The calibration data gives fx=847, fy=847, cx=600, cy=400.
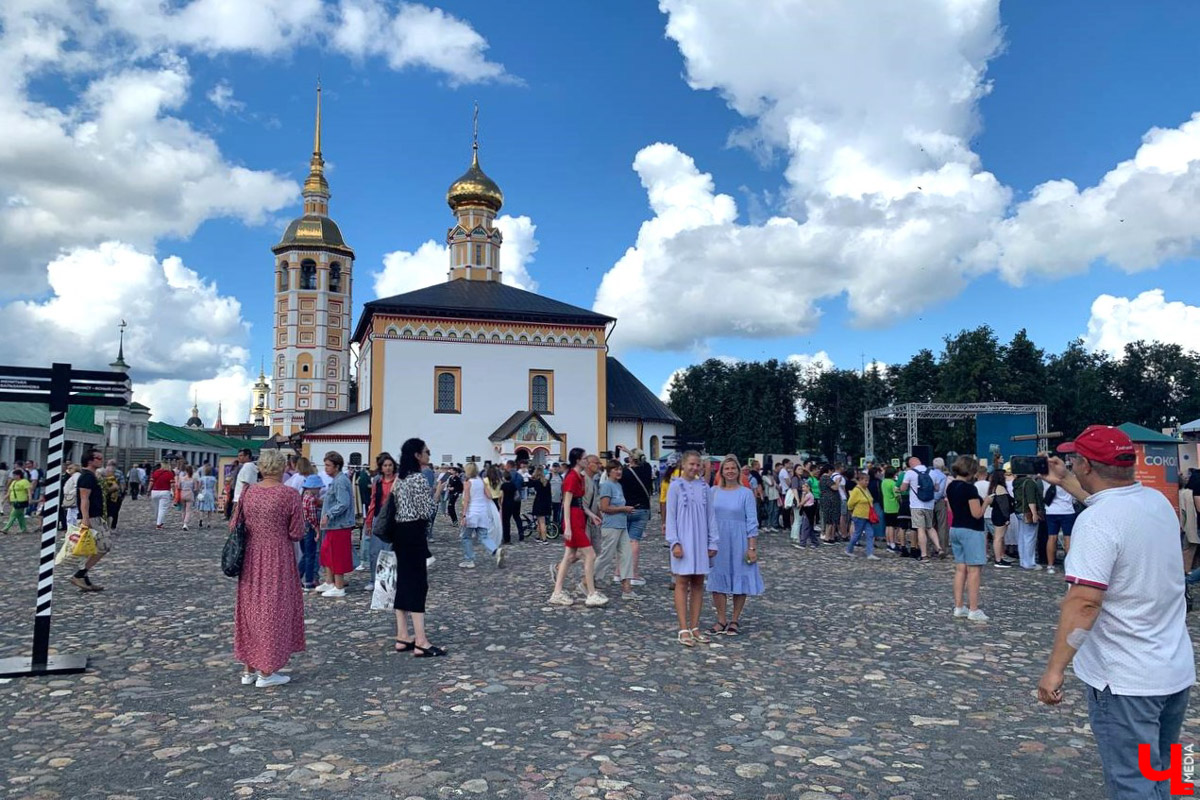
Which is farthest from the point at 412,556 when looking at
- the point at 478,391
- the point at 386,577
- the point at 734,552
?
the point at 478,391

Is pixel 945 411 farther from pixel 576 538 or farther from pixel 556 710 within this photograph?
pixel 556 710

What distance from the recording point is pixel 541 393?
48.3 m

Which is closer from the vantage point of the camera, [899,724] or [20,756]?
[20,756]

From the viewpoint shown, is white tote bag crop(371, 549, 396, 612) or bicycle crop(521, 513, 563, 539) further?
bicycle crop(521, 513, 563, 539)

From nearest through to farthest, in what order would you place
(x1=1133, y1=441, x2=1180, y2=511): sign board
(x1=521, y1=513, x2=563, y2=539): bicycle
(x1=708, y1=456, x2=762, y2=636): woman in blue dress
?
1. (x1=708, y1=456, x2=762, y2=636): woman in blue dress
2. (x1=1133, y1=441, x2=1180, y2=511): sign board
3. (x1=521, y1=513, x2=563, y2=539): bicycle

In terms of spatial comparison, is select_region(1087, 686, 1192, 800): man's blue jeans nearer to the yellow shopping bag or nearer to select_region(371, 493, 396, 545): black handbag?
select_region(371, 493, 396, 545): black handbag

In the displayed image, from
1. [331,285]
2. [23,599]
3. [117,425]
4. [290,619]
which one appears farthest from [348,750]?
[117,425]

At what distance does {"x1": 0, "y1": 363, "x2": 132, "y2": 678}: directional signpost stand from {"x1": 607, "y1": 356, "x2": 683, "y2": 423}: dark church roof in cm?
4512

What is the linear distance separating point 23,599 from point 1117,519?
1132cm

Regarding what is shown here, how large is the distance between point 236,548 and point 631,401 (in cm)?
4800

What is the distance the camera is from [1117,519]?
292cm

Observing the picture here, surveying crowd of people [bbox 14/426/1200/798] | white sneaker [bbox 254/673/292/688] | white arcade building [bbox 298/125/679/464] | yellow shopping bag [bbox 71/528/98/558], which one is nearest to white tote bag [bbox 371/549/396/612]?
crowd of people [bbox 14/426/1200/798]

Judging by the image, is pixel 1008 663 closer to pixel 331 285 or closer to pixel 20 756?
pixel 20 756

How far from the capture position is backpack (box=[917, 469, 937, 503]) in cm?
1425
